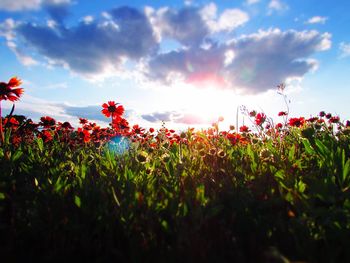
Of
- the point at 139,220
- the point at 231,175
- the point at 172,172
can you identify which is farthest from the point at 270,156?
the point at 139,220

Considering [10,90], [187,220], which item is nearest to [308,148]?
[187,220]

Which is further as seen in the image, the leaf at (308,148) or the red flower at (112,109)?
the red flower at (112,109)

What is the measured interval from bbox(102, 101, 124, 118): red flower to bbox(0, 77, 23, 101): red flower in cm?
229

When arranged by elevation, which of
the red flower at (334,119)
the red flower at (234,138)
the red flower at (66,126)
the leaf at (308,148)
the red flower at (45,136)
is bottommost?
the leaf at (308,148)

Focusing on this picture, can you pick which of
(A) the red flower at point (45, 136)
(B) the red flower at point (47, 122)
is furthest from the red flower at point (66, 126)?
(A) the red flower at point (45, 136)

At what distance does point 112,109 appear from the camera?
19.6 ft

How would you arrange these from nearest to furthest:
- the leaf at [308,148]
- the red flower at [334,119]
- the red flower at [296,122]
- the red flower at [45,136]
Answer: the leaf at [308,148] → the red flower at [45,136] → the red flower at [296,122] → the red flower at [334,119]

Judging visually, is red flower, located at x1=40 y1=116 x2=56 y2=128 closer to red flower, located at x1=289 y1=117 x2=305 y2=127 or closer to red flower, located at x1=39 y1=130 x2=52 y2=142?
red flower, located at x1=39 y1=130 x2=52 y2=142

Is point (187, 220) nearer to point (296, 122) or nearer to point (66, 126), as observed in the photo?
point (296, 122)

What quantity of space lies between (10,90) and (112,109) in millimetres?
2533

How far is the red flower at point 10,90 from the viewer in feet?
11.5

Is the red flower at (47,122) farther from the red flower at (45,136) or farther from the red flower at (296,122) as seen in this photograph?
the red flower at (296,122)

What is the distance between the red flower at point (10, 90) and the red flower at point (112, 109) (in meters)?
2.29

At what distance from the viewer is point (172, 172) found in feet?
8.77
